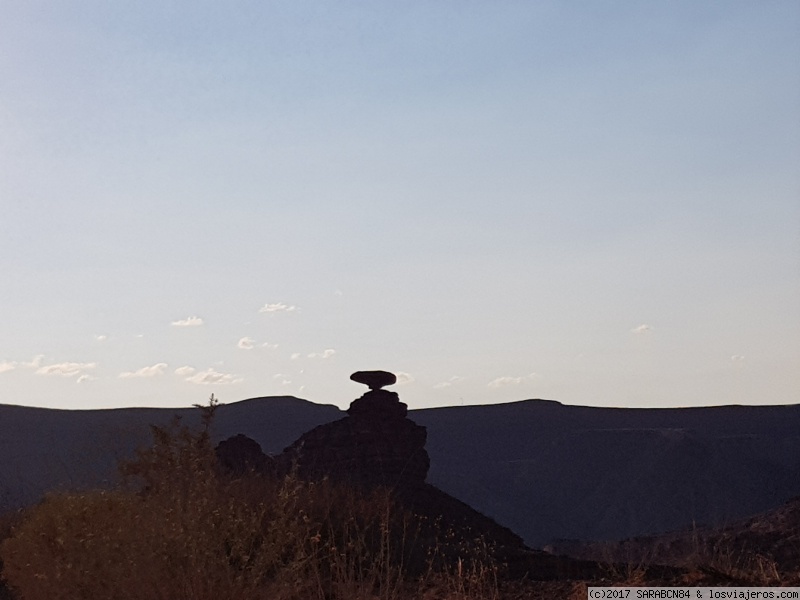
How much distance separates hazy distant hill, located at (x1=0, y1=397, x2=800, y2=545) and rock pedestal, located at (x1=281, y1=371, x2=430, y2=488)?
2022 cm

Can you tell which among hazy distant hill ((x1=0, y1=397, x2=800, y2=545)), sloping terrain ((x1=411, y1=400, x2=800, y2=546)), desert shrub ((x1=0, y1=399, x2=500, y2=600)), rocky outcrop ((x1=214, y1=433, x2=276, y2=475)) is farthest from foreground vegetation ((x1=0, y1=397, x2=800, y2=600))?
sloping terrain ((x1=411, y1=400, x2=800, y2=546))

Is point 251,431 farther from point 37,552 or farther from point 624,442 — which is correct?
point 37,552

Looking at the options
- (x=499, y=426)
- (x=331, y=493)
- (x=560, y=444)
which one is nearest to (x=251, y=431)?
(x=499, y=426)

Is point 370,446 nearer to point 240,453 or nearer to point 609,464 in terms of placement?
point 240,453

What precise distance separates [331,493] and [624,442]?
65.8m

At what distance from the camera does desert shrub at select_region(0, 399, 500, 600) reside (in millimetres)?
8258

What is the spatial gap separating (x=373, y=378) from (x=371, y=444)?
2587 millimetres

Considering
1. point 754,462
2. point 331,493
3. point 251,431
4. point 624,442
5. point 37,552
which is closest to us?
point 37,552

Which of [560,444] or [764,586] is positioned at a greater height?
[560,444]

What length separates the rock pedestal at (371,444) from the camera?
31.2m

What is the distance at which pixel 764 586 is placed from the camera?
25.9ft

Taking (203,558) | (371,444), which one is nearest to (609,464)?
(371,444)

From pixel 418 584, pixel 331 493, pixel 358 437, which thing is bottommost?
pixel 418 584

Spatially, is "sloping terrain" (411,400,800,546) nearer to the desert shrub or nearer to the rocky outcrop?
the rocky outcrop
